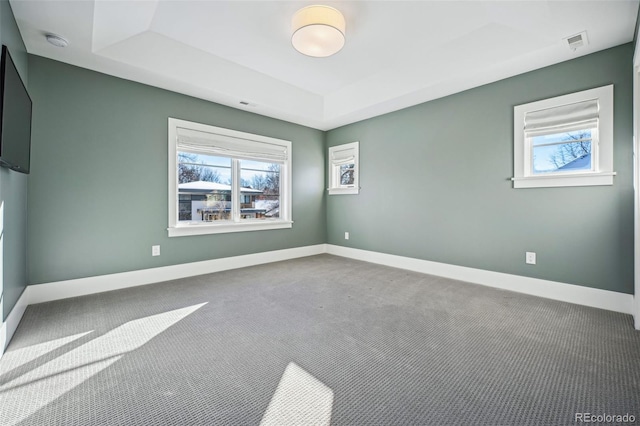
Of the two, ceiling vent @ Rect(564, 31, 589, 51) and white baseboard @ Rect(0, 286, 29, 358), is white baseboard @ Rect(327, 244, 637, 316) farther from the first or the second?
white baseboard @ Rect(0, 286, 29, 358)

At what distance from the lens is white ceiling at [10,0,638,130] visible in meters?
2.38

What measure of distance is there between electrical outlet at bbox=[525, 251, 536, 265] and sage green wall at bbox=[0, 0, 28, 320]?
15.2ft

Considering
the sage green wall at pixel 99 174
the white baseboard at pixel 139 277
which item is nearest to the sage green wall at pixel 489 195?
the white baseboard at pixel 139 277

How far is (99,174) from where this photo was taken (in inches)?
125

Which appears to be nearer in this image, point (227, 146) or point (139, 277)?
point (139, 277)

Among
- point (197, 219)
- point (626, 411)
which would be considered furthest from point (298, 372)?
point (197, 219)

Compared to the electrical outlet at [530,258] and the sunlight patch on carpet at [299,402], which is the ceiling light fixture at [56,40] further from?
the electrical outlet at [530,258]

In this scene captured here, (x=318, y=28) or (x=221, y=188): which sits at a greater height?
(x=318, y=28)

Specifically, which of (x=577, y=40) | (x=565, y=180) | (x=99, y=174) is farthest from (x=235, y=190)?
(x=577, y=40)

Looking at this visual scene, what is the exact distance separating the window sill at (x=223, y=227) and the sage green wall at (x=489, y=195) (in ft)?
4.23

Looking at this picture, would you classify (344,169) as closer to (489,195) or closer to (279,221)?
(279,221)

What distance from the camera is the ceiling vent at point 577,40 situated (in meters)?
2.52

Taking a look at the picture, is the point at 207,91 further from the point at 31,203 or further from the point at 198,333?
the point at 198,333

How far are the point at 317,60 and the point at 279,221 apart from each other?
2.51 meters
